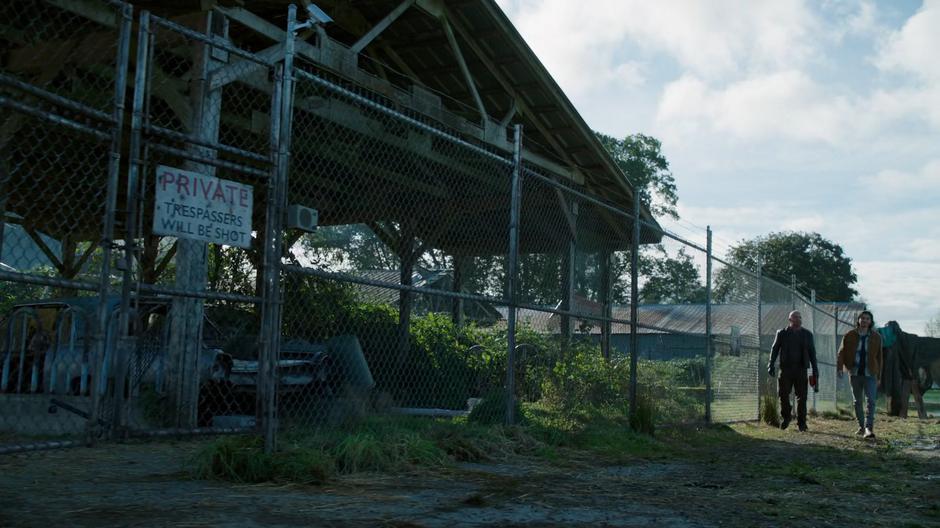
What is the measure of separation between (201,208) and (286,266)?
2.19 ft

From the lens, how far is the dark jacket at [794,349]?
11.6 metres

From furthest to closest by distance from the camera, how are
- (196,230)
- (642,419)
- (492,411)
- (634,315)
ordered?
1. (634,315)
2. (642,419)
3. (492,411)
4. (196,230)

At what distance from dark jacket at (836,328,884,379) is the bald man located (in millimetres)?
416

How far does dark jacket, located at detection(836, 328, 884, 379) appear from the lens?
36.8 ft

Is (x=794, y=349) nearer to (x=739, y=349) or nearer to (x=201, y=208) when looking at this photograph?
(x=739, y=349)

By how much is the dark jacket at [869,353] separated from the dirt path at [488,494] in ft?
14.8

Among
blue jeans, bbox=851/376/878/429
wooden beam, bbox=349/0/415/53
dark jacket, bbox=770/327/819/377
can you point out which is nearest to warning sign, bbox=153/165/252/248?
wooden beam, bbox=349/0/415/53

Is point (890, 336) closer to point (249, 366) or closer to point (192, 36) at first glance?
point (249, 366)

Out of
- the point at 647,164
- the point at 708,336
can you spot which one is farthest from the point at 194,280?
the point at 647,164

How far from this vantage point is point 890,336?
1734cm

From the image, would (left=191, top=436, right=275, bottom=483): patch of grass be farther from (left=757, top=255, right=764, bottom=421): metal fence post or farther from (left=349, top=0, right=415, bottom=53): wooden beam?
(left=757, top=255, right=764, bottom=421): metal fence post

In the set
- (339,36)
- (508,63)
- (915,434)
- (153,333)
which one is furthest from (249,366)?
(915,434)

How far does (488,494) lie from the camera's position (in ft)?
15.3

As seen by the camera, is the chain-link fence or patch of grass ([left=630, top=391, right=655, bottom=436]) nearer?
the chain-link fence
